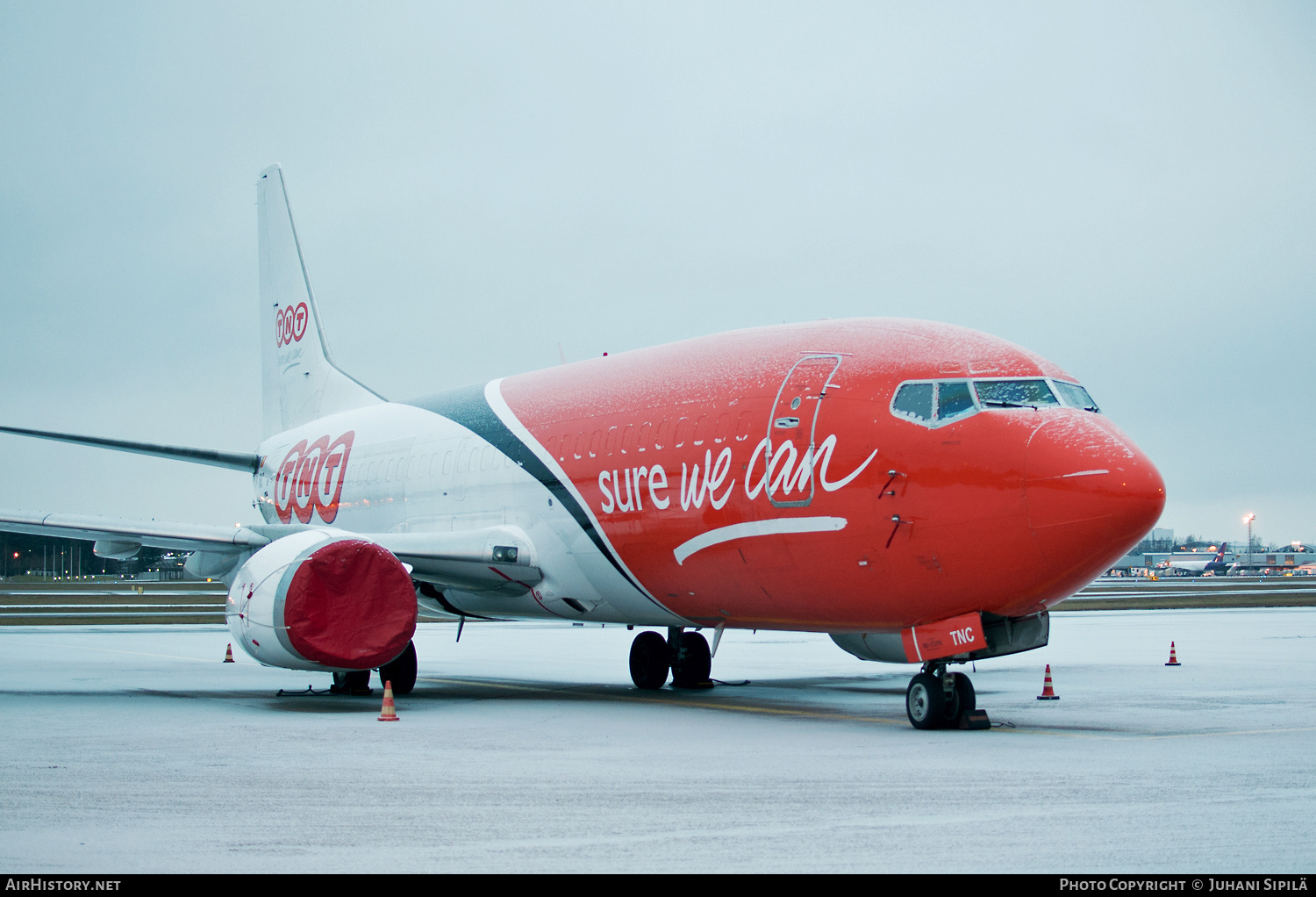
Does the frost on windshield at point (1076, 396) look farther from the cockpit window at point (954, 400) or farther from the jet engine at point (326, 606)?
the jet engine at point (326, 606)

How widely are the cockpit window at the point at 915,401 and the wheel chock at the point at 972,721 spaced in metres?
2.93

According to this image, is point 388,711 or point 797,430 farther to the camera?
Answer: point 388,711

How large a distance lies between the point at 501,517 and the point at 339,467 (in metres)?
5.75

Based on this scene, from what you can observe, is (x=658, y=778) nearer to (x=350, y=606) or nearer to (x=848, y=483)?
(x=848, y=483)

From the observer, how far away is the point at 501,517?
18156 mm

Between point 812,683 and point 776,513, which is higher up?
point 776,513

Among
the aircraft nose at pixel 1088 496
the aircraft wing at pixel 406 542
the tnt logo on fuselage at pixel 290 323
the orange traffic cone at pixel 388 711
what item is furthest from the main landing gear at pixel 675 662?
the tnt logo on fuselage at pixel 290 323

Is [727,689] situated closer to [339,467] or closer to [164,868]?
[339,467]

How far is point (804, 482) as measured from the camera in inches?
536

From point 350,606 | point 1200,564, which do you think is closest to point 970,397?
point 350,606

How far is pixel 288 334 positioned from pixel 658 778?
19.6 m

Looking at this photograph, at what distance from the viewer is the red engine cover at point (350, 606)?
50.8ft

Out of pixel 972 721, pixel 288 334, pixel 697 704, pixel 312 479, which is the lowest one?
pixel 697 704
